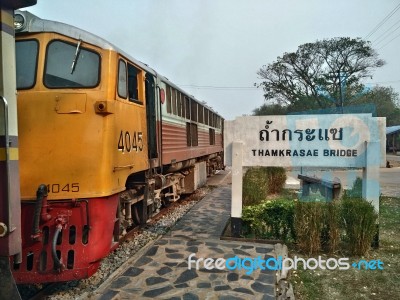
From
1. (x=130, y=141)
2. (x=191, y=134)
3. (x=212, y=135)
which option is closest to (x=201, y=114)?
(x=191, y=134)

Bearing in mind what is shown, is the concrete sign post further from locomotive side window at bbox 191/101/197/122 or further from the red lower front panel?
locomotive side window at bbox 191/101/197/122

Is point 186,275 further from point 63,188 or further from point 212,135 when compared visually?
point 212,135

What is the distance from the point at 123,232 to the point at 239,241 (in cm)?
184

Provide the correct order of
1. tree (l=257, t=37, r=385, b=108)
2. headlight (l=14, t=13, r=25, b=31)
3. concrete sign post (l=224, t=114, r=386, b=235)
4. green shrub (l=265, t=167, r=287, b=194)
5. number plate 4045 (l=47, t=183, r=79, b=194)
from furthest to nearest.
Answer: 1. tree (l=257, t=37, r=385, b=108)
2. green shrub (l=265, t=167, r=287, b=194)
3. concrete sign post (l=224, t=114, r=386, b=235)
4. headlight (l=14, t=13, r=25, b=31)
5. number plate 4045 (l=47, t=183, r=79, b=194)

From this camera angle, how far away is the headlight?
4.47 m

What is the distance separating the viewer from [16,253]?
3.14 meters

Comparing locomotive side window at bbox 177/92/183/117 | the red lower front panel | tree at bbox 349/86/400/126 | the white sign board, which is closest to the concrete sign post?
the white sign board

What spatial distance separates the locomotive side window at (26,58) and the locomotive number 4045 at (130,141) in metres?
1.30

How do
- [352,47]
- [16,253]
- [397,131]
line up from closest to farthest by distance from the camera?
[16,253] → [352,47] → [397,131]

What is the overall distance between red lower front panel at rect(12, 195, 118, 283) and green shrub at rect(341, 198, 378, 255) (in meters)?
3.53

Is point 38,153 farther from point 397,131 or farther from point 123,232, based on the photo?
point 397,131

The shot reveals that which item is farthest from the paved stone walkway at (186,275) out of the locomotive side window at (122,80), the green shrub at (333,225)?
the locomotive side window at (122,80)

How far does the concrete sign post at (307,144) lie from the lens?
6094mm

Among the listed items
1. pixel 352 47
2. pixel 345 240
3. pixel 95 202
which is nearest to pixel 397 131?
pixel 352 47
